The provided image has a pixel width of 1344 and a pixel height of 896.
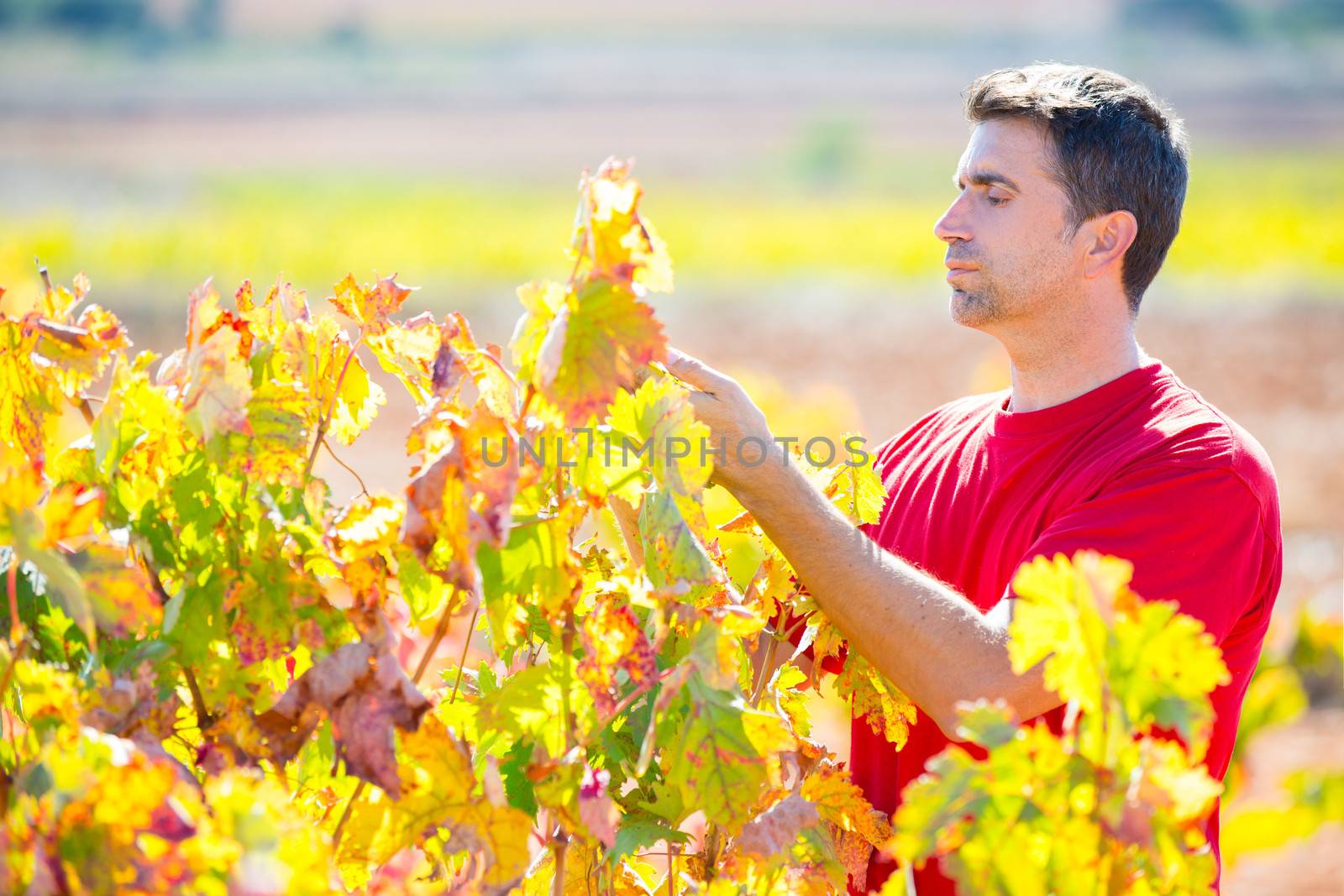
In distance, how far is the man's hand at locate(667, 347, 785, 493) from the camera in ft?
3.65

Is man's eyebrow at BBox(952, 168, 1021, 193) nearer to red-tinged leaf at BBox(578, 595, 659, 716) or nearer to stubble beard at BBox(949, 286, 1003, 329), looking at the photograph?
stubble beard at BBox(949, 286, 1003, 329)

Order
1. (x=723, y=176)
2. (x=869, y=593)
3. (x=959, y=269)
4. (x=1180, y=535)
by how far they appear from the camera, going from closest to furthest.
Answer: (x=869, y=593) → (x=1180, y=535) → (x=959, y=269) → (x=723, y=176)

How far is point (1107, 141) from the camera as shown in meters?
1.68

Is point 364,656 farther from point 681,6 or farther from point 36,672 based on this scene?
point 681,6

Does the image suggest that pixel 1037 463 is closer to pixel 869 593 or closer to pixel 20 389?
pixel 869 593

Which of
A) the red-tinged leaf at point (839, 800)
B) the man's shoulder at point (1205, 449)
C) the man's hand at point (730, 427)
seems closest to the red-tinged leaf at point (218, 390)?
the man's hand at point (730, 427)

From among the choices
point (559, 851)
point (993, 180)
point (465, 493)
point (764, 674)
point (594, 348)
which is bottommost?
point (559, 851)

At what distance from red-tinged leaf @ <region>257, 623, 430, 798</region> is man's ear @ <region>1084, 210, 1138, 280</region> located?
117 cm

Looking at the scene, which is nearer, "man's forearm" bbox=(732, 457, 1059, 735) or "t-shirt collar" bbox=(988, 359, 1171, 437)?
"man's forearm" bbox=(732, 457, 1059, 735)

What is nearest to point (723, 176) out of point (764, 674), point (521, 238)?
point (521, 238)

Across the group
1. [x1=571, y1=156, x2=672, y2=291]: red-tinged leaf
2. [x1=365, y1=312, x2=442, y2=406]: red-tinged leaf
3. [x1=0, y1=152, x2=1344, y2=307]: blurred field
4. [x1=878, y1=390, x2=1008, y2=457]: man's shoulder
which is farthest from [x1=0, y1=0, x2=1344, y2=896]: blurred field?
[x1=571, y1=156, x2=672, y2=291]: red-tinged leaf

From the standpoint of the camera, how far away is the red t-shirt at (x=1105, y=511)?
1.29 metres

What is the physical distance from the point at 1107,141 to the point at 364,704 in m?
1.29

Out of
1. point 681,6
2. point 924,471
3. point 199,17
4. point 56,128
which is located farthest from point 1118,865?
point 681,6
